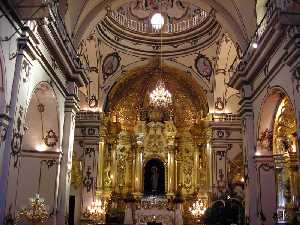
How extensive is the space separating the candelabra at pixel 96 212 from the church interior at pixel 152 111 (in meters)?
0.06

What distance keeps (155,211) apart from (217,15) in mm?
10110

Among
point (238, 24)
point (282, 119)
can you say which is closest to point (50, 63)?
point (238, 24)

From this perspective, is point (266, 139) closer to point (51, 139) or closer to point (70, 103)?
point (70, 103)

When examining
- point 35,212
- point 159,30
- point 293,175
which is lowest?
point 35,212

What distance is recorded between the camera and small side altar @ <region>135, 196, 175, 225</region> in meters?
19.3

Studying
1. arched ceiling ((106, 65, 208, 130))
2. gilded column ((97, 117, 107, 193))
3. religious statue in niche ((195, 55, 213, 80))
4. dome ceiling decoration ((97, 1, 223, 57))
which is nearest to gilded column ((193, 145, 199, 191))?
arched ceiling ((106, 65, 208, 130))

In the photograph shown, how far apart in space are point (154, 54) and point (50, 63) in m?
9.87

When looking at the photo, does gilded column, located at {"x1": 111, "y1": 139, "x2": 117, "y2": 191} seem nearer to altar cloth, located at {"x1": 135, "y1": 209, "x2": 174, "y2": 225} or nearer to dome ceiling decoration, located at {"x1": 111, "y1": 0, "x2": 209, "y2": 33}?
altar cloth, located at {"x1": 135, "y1": 209, "x2": 174, "y2": 225}

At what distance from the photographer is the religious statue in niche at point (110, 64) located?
19.8 m

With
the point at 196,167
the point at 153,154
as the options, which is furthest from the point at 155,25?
the point at 196,167

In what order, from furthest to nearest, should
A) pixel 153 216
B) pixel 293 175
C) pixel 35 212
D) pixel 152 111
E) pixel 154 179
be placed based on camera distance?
pixel 152 111
pixel 154 179
pixel 153 216
pixel 293 175
pixel 35 212

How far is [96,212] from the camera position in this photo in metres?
17.9

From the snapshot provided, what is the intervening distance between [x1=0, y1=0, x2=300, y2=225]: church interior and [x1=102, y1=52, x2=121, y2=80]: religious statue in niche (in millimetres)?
56

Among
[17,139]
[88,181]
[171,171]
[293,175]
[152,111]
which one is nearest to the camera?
[17,139]
